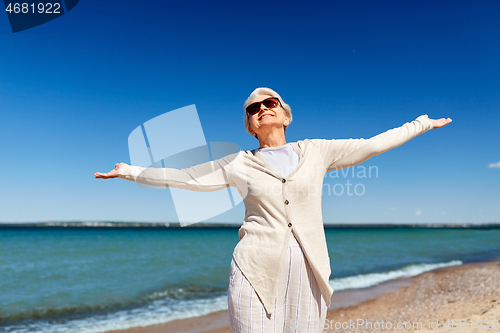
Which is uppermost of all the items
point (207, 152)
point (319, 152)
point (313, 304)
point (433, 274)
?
point (207, 152)

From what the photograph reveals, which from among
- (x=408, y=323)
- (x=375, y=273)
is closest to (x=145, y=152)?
(x=408, y=323)

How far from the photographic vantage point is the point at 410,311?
6.23m

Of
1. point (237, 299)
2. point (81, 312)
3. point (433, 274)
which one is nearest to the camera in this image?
point (237, 299)

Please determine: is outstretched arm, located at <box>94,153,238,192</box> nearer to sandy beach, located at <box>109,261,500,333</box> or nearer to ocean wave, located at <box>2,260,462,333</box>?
sandy beach, located at <box>109,261,500,333</box>

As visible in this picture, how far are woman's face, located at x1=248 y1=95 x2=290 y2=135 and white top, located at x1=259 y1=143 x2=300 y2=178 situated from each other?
131 millimetres

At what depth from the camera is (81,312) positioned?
736 centimetres

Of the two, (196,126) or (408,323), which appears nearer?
(196,126)

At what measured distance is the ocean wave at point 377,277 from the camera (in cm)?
930

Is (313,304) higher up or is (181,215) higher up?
(181,215)

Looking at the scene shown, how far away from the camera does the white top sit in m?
1.83

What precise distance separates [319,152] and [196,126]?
118 cm

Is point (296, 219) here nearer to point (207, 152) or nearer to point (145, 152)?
point (207, 152)

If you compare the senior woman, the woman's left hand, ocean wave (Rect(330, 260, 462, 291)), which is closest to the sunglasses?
the senior woman

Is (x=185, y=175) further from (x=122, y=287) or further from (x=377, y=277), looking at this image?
(x=377, y=277)
